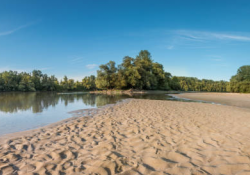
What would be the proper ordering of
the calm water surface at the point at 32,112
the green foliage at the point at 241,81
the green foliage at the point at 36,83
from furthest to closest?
the green foliage at the point at 36,83 → the green foliage at the point at 241,81 → the calm water surface at the point at 32,112

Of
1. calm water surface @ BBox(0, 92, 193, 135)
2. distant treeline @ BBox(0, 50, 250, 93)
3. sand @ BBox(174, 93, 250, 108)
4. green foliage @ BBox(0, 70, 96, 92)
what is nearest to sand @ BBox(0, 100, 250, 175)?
calm water surface @ BBox(0, 92, 193, 135)

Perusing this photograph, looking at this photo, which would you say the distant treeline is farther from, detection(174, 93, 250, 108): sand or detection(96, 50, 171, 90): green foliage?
detection(174, 93, 250, 108): sand

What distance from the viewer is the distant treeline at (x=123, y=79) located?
59.0m

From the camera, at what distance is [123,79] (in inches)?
2330

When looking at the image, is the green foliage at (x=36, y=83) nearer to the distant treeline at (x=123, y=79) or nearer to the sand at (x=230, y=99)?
the distant treeline at (x=123, y=79)

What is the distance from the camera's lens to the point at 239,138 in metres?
4.52

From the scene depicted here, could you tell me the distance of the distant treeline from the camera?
194 ft

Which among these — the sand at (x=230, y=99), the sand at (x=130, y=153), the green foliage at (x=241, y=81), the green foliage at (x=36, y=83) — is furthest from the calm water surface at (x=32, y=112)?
the green foliage at (x=36, y=83)

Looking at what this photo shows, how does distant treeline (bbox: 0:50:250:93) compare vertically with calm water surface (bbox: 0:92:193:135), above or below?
above

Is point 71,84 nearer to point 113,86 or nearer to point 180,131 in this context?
point 113,86

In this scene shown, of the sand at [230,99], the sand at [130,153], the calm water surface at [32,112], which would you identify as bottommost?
the calm water surface at [32,112]

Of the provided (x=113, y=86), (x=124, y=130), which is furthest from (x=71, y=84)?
(x=124, y=130)

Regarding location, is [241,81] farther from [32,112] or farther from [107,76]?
[32,112]

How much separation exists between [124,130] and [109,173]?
294cm
